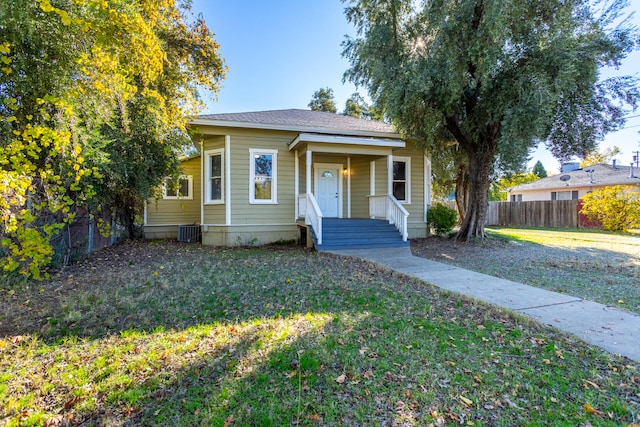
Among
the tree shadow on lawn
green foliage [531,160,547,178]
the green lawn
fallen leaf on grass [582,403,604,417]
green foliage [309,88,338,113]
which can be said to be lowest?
fallen leaf on grass [582,403,604,417]

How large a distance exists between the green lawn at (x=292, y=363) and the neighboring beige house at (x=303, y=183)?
470cm

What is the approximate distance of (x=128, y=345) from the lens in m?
3.20

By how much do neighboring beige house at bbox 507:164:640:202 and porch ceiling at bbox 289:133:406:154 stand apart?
2099 centimetres

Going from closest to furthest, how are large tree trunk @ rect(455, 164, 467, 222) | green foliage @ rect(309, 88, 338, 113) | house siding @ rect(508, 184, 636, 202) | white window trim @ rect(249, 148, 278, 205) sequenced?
white window trim @ rect(249, 148, 278, 205), large tree trunk @ rect(455, 164, 467, 222), house siding @ rect(508, 184, 636, 202), green foliage @ rect(309, 88, 338, 113)

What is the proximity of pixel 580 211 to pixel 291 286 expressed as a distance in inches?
764

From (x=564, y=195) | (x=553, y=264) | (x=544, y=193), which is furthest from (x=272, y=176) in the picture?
(x=544, y=193)

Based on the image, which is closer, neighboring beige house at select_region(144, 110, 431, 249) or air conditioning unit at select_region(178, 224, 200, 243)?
neighboring beige house at select_region(144, 110, 431, 249)

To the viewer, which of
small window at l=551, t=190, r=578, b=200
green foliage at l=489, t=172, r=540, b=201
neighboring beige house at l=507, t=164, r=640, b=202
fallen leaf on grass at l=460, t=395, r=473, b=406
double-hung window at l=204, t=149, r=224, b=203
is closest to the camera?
fallen leaf on grass at l=460, t=395, r=473, b=406

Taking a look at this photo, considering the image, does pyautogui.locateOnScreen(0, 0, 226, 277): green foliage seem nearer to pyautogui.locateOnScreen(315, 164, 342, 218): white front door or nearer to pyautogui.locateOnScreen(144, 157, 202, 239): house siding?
pyautogui.locateOnScreen(315, 164, 342, 218): white front door

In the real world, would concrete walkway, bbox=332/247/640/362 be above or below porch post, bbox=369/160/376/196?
below

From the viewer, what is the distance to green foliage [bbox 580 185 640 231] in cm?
1485

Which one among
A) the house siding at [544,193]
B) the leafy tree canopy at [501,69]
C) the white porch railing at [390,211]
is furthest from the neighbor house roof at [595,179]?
the white porch railing at [390,211]

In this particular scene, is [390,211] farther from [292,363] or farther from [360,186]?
[292,363]

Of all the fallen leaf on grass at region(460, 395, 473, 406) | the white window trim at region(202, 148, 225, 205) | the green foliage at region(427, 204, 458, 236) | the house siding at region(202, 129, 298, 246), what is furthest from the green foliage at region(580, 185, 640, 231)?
the fallen leaf on grass at region(460, 395, 473, 406)
